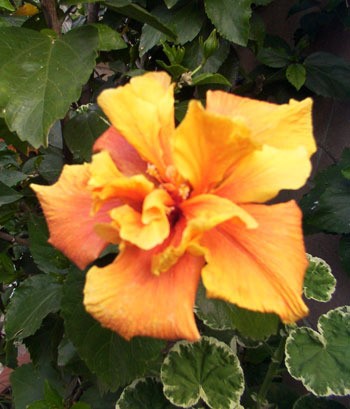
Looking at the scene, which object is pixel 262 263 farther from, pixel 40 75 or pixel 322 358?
pixel 322 358

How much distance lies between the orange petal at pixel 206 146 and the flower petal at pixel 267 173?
0.01m

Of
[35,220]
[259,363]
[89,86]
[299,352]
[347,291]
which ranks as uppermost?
[89,86]

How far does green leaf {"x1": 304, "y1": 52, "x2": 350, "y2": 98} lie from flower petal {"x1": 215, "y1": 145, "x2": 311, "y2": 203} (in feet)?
2.40

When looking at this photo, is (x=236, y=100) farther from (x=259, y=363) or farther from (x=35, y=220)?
(x=259, y=363)

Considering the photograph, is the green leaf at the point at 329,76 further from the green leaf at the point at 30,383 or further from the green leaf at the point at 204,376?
the green leaf at the point at 30,383

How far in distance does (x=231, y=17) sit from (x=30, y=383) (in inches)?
34.0

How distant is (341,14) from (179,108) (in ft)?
2.08

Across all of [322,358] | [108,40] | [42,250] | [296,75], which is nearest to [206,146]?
[108,40]

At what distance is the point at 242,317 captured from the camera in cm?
56

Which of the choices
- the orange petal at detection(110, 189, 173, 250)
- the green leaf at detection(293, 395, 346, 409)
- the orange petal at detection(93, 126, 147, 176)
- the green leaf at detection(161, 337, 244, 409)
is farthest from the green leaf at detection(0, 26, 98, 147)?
the green leaf at detection(293, 395, 346, 409)

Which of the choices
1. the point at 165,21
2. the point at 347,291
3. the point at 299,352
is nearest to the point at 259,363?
the point at 347,291

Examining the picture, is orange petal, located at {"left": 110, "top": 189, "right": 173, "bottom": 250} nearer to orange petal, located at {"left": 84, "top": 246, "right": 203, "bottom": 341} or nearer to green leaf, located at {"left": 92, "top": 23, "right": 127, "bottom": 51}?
orange petal, located at {"left": 84, "top": 246, "right": 203, "bottom": 341}

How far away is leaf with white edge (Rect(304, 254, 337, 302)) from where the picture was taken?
0.84 meters

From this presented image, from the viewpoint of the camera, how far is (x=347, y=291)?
119 cm
